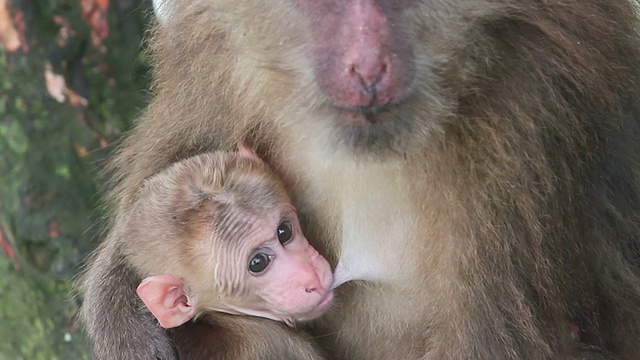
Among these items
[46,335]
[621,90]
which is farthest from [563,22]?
[46,335]

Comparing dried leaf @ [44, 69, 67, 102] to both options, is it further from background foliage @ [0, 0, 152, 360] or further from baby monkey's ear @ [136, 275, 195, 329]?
baby monkey's ear @ [136, 275, 195, 329]

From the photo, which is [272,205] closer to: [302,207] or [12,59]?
[302,207]

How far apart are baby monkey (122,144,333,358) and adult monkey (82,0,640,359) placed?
0.14 meters

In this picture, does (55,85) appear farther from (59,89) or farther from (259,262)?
(259,262)

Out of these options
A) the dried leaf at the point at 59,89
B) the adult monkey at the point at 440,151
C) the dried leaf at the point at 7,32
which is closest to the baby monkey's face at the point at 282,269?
the adult monkey at the point at 440,151

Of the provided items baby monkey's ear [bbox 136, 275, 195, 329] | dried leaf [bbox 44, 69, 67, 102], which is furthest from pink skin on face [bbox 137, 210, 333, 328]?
dried leaf [bbox 44, 69, 67, 102]

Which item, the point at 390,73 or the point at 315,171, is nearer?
the point at 390,73

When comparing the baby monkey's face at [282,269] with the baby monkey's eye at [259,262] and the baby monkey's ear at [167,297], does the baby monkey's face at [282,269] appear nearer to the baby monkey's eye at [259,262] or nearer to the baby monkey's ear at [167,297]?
the baby monkey's eye at [259,262]

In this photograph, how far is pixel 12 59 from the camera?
11.5ft

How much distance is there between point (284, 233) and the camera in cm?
227

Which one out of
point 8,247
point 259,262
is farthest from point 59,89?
point 259,262

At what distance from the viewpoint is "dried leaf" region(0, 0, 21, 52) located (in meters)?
3.49

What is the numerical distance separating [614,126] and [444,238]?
52cm

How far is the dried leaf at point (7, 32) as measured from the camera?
3492 millimetres
